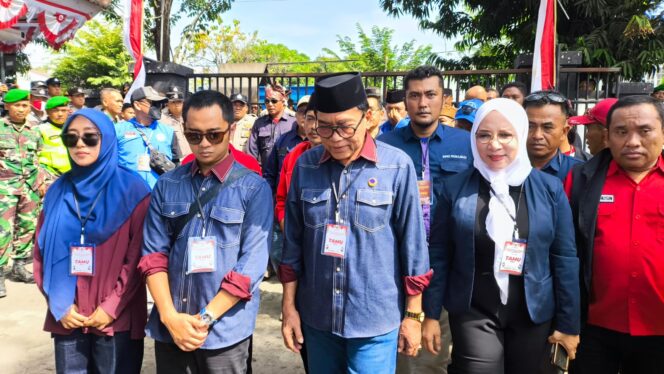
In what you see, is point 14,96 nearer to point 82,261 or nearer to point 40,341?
point 40,341

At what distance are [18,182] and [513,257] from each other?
5751mm

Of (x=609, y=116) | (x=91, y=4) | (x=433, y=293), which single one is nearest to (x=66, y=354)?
(x=433, y=293)

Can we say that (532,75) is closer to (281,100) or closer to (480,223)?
(281,100)

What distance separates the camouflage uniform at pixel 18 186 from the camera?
5.56m

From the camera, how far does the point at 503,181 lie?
2273 millimetres

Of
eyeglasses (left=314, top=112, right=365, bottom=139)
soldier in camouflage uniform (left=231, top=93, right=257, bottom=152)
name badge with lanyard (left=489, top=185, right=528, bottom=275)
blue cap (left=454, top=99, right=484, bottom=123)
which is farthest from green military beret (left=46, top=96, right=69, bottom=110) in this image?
name badge with lanyard (left=489, top=185, right=528, bottom=275)

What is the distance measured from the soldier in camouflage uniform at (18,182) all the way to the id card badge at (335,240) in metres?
4.89

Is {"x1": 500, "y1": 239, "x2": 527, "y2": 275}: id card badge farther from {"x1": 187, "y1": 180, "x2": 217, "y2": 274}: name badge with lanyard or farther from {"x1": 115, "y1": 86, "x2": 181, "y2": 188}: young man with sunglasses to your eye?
{"x1": 115, "y1": 86, "x2": 181, "y2": 188}: young man with sunglasses

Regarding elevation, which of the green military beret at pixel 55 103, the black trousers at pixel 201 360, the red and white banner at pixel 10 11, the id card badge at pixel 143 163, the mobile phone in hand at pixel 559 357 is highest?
the red and white banner at pixel 10 11

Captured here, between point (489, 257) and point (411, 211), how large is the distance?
43 cm

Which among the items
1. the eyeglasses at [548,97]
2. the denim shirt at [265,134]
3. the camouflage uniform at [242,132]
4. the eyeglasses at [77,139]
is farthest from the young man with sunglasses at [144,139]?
the eyeglasses at [548,97]

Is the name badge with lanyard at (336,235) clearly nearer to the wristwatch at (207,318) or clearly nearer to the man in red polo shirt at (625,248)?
the wristwatch at (207,318)

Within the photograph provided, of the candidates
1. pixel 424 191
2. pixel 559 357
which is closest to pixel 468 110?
pixel 424 191

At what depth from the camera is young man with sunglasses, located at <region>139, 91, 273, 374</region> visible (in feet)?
7.26
